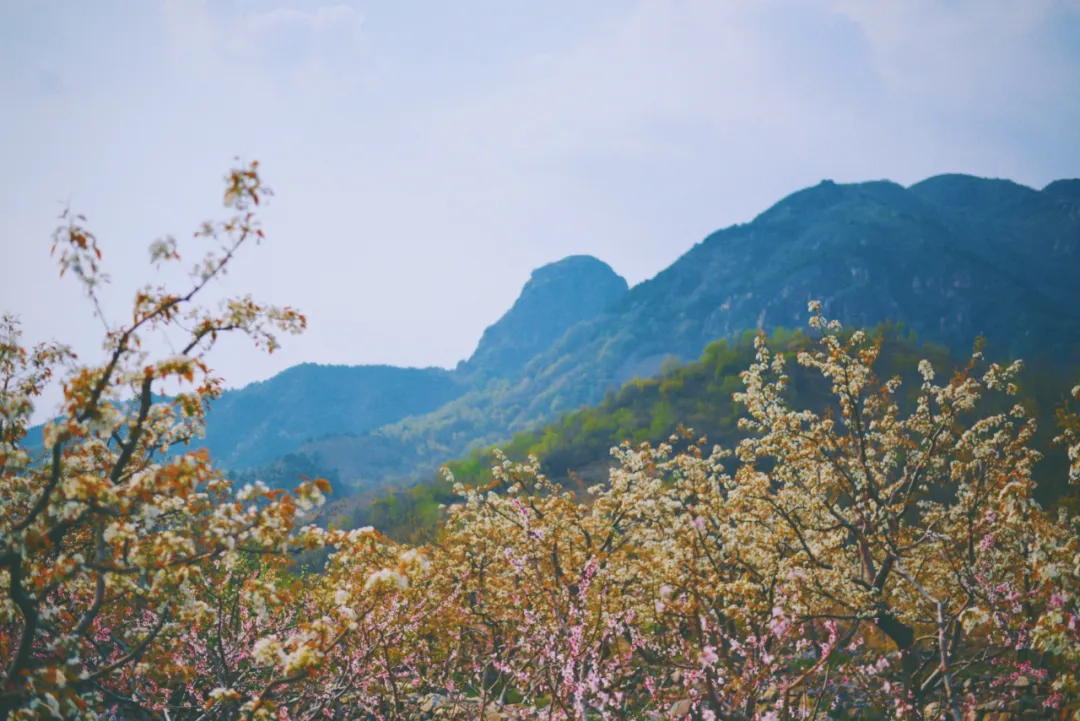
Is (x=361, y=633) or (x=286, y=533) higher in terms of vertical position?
(x=286, y=533)

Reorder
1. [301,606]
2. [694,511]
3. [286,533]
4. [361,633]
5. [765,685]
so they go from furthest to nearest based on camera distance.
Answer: [301,606], [694,511], [765,685], [361,633], [286,533]

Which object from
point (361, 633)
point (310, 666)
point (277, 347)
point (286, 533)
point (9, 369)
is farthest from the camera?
point (361, 633)

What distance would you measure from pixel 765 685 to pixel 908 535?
15.6ft

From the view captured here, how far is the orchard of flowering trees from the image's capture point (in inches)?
211

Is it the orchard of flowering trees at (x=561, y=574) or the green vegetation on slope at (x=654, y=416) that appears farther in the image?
the green vegetation on slope at (x=654, y=416)

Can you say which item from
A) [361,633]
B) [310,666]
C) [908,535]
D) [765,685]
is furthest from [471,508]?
[310,666]

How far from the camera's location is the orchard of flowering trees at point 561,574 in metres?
5.36

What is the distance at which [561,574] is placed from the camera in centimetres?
1533

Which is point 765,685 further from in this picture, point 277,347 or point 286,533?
point 277,347

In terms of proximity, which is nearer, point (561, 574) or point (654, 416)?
point (561, 574)

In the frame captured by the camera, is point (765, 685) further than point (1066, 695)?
Yes

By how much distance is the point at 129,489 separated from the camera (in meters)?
4.80

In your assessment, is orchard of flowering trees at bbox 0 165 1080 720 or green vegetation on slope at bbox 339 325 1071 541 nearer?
orchard of flowering trees at bbox 0 165 1080 720

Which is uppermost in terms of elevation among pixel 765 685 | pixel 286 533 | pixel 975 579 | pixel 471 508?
pixel 286 533
